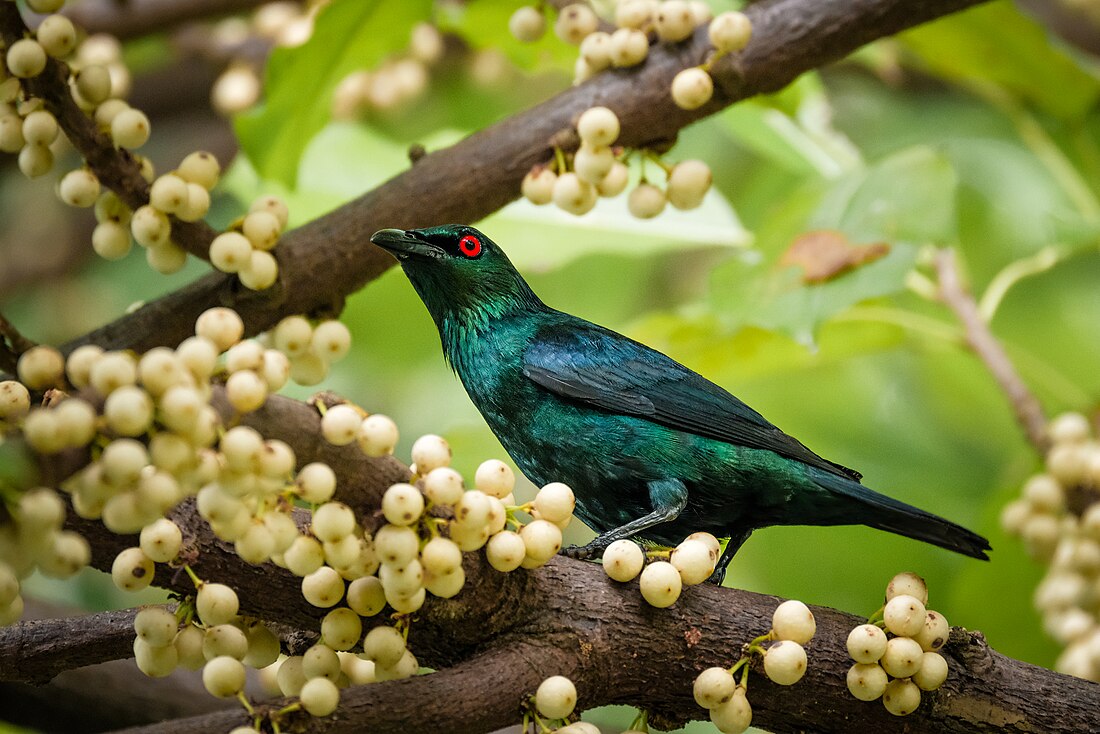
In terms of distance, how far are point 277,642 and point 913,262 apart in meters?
1.77

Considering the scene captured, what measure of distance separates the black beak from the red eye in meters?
0.05

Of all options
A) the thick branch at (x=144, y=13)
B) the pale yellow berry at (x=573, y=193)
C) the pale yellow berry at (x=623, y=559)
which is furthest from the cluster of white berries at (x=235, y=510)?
the thick branch at (x=144, y=13)

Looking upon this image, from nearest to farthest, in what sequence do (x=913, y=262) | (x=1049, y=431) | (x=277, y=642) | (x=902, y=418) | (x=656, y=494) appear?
(x=277, y=642) → (x=656, y=494) → (x=913, y=262) → (x=1049, y=431) → (x=902, y=418)

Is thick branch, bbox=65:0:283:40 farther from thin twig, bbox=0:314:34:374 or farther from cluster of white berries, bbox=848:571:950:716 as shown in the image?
cluster of white berries, bbox=848:571:950:716

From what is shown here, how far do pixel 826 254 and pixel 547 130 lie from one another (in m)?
0.81

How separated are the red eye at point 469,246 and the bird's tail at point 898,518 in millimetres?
770

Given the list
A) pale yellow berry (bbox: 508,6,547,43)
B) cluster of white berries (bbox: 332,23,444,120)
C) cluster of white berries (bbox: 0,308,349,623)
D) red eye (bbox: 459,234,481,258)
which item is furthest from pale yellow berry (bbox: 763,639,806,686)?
cluster of white berries (bbox: 332,23,444,120)

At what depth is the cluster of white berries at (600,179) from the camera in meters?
2.45

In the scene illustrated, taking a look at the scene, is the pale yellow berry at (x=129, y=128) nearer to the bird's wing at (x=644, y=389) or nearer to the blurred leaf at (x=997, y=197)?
the bird's wing at (x=644, y=389)

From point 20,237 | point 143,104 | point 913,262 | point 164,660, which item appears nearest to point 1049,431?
point 913,262

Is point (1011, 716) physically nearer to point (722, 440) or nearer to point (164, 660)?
point (722, 440)

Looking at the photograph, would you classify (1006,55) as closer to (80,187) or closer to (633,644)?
(633,644)

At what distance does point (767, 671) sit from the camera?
6.00 ft

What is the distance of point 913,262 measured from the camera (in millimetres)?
2820
